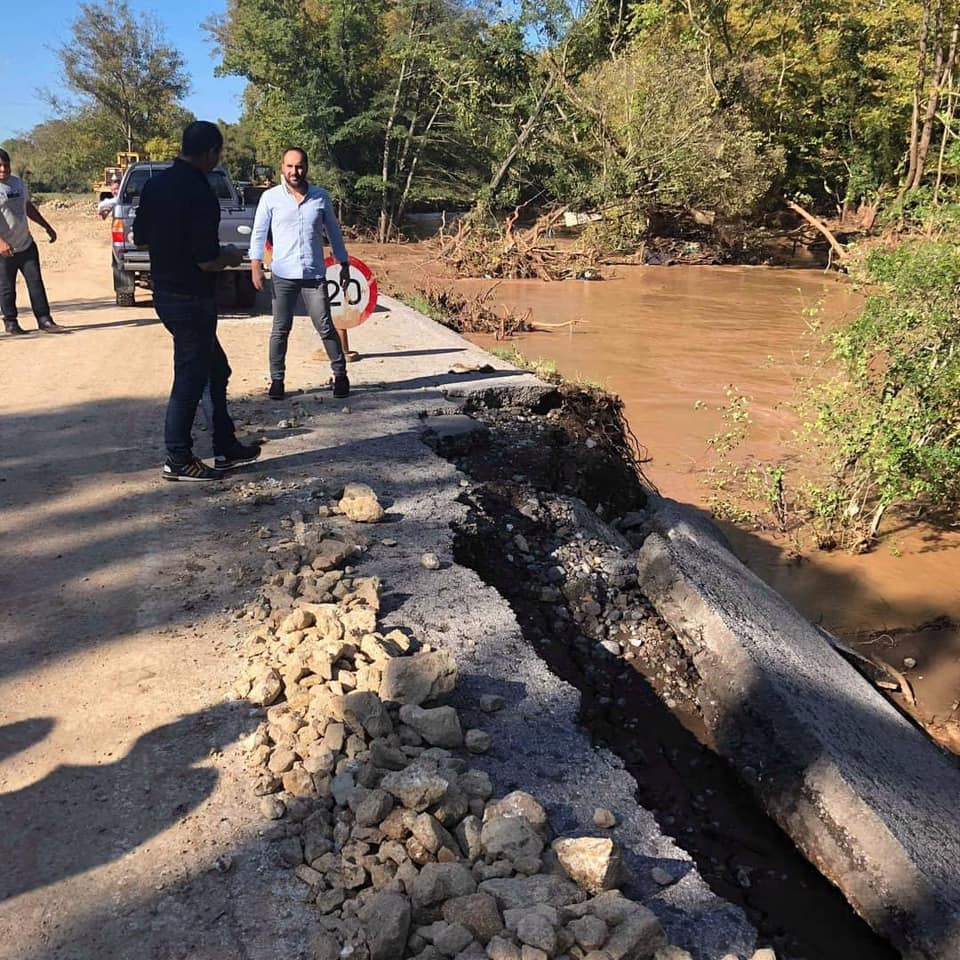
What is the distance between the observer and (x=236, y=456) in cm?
512

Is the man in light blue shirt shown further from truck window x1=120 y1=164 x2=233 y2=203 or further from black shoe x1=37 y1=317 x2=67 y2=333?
truck window x1=120 y1=164 x2=233 y2=203

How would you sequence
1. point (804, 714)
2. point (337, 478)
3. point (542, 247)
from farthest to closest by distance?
1. point (542, 247)
2. point (337, 478)
3. point (804, 714)

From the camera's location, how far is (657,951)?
6.25ft

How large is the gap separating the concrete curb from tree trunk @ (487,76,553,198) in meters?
23.1

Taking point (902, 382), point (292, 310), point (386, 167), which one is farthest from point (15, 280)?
point (386, 167)

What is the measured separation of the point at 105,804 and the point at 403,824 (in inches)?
38.0

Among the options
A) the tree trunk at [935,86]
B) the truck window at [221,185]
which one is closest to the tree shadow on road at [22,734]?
the truck window at [221,185]

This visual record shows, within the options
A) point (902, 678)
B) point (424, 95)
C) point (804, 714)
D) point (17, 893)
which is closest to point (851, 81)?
point (424, 95)

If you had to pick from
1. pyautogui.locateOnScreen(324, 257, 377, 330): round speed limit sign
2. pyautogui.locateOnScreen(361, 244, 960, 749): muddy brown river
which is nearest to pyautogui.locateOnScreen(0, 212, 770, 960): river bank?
pyautogui.locateOnScreen(324, 257, 377, 330): round speed limit sign

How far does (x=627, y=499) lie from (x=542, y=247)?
17.8 metres

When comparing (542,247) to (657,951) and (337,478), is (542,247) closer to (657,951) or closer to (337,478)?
(337,478)

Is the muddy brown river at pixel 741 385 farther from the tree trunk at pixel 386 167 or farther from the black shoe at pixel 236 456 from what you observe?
the black shoe at pixel 236 456

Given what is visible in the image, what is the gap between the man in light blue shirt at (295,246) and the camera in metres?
6.22

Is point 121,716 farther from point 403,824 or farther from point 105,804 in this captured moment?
point 403,824
